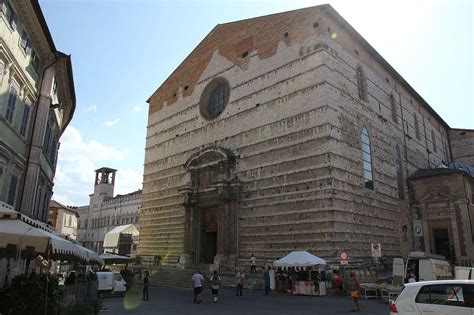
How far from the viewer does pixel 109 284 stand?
Result: 58.2ft

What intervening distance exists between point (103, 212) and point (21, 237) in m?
57.9

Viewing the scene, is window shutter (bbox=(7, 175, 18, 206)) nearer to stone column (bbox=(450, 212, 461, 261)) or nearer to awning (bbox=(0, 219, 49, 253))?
awning (bbox=(0, 219, 49, 253))

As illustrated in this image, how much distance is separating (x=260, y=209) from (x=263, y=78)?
7.48 metres

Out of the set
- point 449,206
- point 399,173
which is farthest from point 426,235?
point 399,173

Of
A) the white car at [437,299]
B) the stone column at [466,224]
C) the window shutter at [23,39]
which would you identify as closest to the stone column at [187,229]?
the window shutter at [23,39]

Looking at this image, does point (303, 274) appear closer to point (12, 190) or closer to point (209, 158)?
point (209, 158)

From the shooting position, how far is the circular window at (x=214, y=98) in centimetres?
2509

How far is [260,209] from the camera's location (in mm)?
20172

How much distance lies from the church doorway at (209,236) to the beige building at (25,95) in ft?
31.6

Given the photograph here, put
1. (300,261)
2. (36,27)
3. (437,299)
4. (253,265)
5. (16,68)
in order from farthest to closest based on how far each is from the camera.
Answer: (253,265), (300,261), (36,27), (16,68), (437,299)

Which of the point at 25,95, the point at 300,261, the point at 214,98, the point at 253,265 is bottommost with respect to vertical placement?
the point at 253,265

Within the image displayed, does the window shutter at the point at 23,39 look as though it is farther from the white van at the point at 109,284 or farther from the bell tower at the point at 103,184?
the bell tower at the point at 103,184

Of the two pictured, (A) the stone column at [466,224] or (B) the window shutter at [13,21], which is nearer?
(B) the window shutter at [13,21]

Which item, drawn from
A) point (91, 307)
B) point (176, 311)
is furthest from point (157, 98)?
point (91, 307)
